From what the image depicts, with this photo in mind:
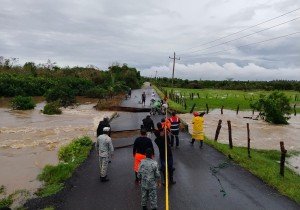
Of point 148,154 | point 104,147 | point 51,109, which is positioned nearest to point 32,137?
point 51,109

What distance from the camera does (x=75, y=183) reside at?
1257cm

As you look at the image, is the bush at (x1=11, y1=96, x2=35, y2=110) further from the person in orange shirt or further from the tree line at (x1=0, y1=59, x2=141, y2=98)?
the person in orange shirt

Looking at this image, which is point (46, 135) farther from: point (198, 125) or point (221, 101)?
point (221, 101)

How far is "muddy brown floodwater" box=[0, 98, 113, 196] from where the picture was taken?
16.2 meters

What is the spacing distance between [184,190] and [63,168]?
510 centimetres

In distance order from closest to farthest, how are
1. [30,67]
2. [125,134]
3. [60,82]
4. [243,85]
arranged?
1. [125,134]
2. [60,82]
3. [30,67]
4. [243,85]

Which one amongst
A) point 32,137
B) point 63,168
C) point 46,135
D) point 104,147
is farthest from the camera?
point 46,135

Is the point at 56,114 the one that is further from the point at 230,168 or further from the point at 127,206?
the point at 127,206

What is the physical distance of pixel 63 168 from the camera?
14.2 meters

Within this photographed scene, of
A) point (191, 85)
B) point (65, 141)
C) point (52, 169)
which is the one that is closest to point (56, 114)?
point (65, 141)

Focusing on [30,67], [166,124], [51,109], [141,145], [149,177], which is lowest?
[51,109]

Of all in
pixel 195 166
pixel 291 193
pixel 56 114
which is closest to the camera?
pixel 291 193

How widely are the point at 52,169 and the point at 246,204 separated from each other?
25.1ft

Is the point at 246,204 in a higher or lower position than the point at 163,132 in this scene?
lower
